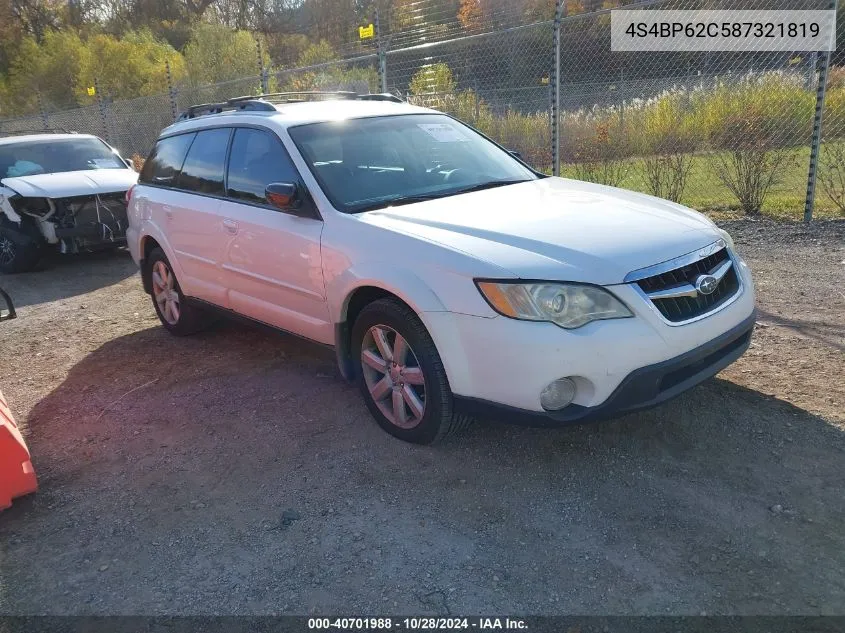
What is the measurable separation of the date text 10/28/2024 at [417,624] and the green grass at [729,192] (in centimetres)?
702

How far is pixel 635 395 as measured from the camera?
9.91 feet

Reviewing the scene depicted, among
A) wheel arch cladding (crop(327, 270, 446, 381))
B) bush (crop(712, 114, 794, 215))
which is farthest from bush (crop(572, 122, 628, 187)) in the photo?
wheel arch cladding (crop(327, 270, 446, 381))

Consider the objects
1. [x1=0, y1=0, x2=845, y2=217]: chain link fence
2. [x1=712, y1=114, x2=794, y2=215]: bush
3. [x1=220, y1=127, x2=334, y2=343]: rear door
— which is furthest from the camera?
[x1=0, y1=0, x2=845, y2=217]: chain link fence

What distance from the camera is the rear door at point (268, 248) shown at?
13.2 ft

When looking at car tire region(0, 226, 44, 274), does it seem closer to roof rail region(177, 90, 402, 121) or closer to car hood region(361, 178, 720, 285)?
roof rail region(177, 90, 402, 121)

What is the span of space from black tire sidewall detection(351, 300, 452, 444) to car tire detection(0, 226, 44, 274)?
22.1 feet

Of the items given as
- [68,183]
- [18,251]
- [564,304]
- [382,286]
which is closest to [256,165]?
[382,286]

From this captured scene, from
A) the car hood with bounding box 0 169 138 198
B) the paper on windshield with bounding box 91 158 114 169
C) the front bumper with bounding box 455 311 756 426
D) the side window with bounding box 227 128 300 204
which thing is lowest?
the front bumper with bounding box 455 311 756 426

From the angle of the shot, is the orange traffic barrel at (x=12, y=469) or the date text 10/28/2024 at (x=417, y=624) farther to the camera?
the orange traffic barrel at (x=12, y=469)

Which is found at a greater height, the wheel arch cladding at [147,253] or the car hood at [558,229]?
the car hood at [558,229]

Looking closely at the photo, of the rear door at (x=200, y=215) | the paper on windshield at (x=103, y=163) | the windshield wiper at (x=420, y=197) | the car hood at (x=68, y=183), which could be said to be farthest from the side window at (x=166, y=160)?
the paper on windshield at (x=103, y=163)

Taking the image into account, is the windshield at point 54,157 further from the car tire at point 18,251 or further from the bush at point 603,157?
the bush at point 603,157

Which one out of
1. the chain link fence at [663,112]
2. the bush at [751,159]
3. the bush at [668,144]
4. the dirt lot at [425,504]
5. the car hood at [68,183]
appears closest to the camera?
the dirt lot at [425,504]

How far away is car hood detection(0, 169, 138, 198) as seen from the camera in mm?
8508
